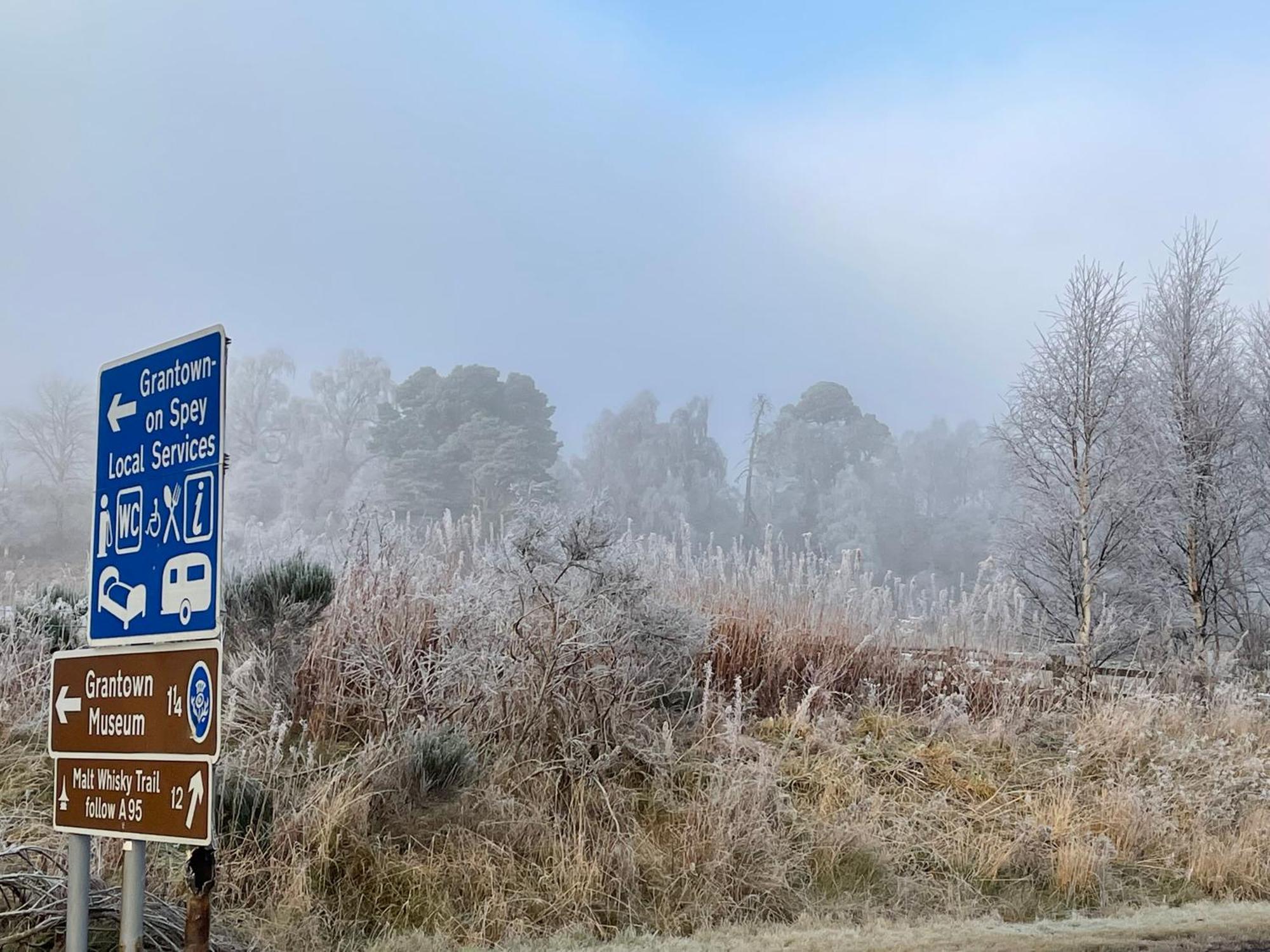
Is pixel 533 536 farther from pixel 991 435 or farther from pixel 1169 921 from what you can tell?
pixel 991 435

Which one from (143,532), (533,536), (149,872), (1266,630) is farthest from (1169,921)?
(1266,630)

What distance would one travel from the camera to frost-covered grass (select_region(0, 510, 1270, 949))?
20.4 feet

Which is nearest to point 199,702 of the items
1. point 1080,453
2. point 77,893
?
point 77,893

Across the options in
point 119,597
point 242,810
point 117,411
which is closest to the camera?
point 119,597

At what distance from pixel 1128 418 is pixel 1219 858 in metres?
7.15

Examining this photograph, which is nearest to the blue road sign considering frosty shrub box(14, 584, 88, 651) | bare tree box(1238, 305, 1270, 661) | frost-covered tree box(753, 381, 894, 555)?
frosty shrub box(14, 584, 88, 651)

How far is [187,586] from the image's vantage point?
3004 mm

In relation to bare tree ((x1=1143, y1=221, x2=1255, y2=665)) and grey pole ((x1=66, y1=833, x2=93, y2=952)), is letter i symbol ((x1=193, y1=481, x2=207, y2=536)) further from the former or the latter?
A: bare tree ((x1=1143, y1=221, x2=1255, y2=665))

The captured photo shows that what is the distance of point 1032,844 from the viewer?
796 centimetres

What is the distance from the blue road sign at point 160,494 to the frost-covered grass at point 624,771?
2833 mm

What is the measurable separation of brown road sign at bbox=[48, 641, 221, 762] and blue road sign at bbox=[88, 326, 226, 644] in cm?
6

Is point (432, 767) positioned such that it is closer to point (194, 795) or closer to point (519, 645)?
point (519, 645)

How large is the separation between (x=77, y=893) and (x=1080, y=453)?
12688 millimetres

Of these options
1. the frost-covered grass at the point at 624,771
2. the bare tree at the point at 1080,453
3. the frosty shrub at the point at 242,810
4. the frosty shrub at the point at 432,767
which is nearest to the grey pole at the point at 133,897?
the frost-covered grass at the point at 624,771
